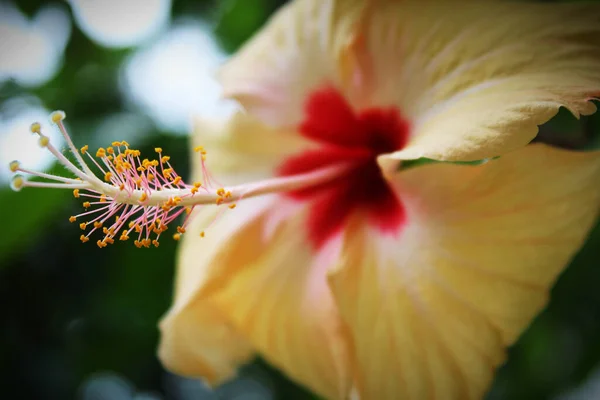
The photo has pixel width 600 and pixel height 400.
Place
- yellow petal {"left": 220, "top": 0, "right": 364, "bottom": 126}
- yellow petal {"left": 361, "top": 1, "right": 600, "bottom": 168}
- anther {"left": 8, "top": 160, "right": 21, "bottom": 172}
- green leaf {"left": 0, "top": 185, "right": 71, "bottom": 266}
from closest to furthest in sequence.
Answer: yellow petal {"left": 361, "top": 1, "right": 600, "bottom": 168} < anther {"left": 8, "top": 160, "right": 21, "bottom": 172} < yellow petal {"left": 220, "top": 0, "right": 364, "bottom": 126} < green leaf {"left": 0, "top": 185, "right": 71, "bottom": 266}

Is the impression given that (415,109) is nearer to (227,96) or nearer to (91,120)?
(227,96)

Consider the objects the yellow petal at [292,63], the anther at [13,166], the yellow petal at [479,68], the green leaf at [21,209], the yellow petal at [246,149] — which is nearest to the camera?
the yellow petal at [479,68]

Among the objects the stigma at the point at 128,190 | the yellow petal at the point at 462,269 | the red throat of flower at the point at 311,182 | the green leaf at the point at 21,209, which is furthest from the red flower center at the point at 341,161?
the green leaf at the point at 21,209

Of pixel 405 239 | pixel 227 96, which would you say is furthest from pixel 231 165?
pixel 405 239

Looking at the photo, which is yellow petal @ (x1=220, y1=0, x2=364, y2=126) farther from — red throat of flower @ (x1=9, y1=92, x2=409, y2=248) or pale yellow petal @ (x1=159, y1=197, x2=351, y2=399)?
pale yellow petal @ (x1=159, y1=197, x2=351, y2=399)

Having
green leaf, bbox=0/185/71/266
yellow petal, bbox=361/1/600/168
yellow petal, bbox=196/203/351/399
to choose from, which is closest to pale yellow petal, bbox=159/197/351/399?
yellow petal, bbox=196/203/351/399

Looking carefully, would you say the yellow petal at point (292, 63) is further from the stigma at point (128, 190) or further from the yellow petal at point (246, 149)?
the stigma at point (128, 190)
